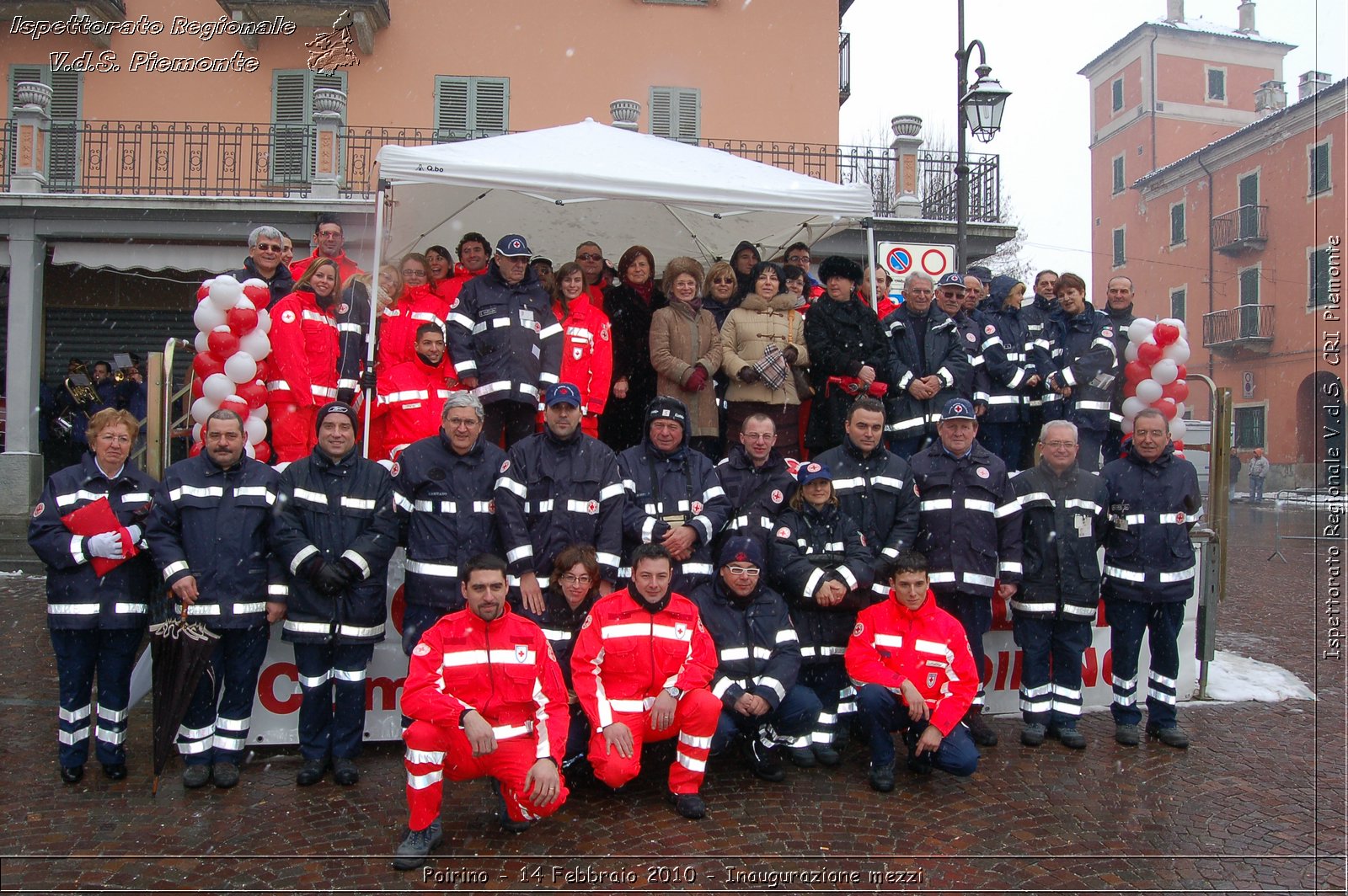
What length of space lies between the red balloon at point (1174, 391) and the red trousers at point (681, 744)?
5.12 metres

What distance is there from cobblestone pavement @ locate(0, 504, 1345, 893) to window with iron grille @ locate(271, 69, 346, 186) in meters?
13.1

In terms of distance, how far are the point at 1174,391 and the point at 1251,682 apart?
2351 millimetres

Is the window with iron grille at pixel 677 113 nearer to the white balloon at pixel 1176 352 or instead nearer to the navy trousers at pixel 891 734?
the white balloon at pixel 1176 352

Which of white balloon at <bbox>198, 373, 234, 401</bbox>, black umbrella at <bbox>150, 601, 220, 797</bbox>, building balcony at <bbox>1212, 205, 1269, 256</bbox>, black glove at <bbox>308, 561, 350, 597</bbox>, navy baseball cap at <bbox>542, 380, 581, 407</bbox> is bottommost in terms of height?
black umbrella at <bbox>150, 601, 220, 797</bbox>

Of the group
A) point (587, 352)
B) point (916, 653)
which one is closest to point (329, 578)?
point (587, 352)

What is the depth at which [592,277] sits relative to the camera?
26.1ft

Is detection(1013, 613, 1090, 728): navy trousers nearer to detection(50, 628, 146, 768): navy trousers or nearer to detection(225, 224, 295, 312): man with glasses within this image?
detection(50, 628, 146, 768): navy trousers

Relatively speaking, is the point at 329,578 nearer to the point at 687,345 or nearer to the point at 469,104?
the point at 687,345

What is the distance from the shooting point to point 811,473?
19.5ft

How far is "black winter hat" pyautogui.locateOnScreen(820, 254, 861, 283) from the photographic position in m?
7.50

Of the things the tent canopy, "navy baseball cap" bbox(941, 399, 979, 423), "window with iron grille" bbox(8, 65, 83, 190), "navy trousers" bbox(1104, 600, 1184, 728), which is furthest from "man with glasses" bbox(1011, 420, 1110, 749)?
"window with iron grille" bbox(8, 65, 83, 190)

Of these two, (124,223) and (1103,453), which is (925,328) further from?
(124,223)

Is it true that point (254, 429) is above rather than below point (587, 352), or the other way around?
below

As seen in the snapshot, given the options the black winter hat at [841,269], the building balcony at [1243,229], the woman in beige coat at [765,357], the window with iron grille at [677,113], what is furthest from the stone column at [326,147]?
the building balcony at [1243,229]
